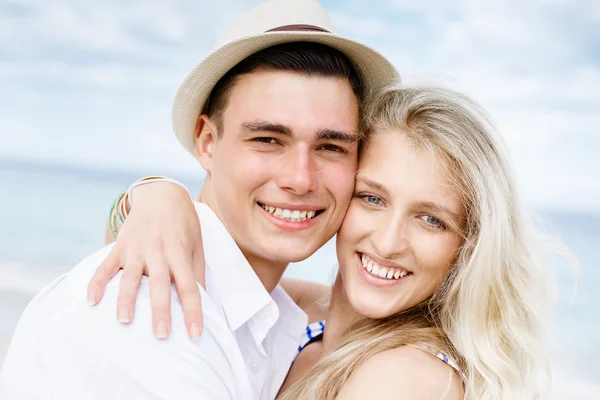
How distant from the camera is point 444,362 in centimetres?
250

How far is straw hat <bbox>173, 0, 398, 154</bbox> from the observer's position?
8.95 ft

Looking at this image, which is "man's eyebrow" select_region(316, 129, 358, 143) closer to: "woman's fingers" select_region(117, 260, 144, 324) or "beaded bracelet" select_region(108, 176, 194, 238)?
"beaded bracelet" select_region(108, 176, 194, 238)

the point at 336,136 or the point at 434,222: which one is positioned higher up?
the point at 336,136

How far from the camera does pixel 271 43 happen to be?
2752 millimetres

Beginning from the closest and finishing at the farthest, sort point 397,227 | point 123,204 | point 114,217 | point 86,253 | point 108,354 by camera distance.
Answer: point 108,354, point 397,227, point 123,204, point 114,217, point 86,253

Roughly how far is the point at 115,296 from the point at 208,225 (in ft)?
2.50

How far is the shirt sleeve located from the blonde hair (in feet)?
2.30

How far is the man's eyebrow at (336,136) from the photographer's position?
2695 mm

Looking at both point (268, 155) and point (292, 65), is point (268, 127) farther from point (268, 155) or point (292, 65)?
point (292, 65)

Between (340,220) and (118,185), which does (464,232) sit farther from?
(118,185)

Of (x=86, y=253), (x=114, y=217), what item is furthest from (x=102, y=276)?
(x=86, y=253)

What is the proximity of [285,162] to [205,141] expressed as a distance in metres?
0.50

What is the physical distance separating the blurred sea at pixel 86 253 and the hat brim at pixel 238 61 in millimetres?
892

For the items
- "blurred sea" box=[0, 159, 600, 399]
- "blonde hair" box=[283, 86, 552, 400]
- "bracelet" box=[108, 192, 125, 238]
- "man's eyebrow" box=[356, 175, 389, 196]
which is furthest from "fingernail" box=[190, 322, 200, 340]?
"blurred sea" box=[0, 159, 600, 399]
